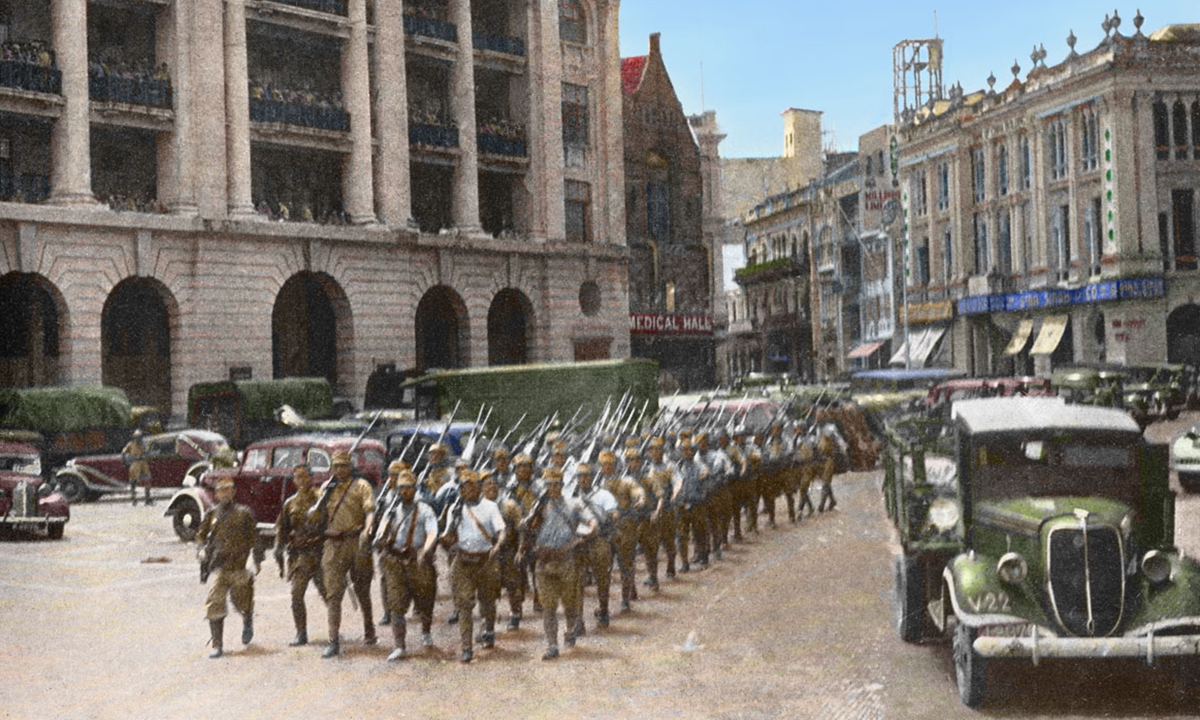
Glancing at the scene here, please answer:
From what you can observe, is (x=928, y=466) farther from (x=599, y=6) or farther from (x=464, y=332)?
(x=599, y=6)

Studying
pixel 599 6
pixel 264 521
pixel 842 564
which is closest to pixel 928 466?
pixel 842 564

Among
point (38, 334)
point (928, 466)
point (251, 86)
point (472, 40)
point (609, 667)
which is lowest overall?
point (609, 667)

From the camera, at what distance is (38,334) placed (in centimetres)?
3616

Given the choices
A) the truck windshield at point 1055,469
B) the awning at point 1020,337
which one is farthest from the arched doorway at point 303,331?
the truck windshield at point 1055,469

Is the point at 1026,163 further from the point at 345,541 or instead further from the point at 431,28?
the point at 345,541

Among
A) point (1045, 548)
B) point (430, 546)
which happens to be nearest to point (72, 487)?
point (430, 546)

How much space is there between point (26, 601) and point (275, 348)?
25.5 m

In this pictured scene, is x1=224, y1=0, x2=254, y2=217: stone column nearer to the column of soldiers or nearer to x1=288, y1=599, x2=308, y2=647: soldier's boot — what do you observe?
the column of soldiers

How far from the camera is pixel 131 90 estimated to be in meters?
36.8

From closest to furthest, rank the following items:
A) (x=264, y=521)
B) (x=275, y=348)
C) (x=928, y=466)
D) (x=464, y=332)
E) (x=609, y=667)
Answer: (x=609, y=667) → (x=928, y=466) → (x=264, y=521) → (x=275, y=348) → (x=464, y=332)

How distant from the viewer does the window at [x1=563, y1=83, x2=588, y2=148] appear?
162ft

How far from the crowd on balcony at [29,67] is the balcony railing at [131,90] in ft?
3.92

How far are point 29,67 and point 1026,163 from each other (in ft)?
124

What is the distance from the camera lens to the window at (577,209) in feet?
162
